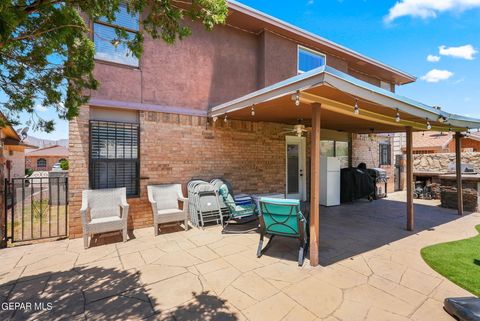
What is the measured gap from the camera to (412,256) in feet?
13.7

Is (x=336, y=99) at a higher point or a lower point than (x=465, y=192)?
higher

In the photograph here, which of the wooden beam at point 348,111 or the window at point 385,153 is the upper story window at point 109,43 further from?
the window at point 385,153

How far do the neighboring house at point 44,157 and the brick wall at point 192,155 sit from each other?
1463 inches

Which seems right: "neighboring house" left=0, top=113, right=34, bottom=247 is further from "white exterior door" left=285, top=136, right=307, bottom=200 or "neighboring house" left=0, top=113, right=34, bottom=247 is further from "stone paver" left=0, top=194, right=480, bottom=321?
"white exterior door" left=285, top=136, right=307, bottom=200

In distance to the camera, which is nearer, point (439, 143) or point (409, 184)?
point (409, 184)

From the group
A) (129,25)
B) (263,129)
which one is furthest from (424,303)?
(129,25)

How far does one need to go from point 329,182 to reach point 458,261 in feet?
15.1

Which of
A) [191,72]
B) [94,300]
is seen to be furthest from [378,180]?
[94,300]

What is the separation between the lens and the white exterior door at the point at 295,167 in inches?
340

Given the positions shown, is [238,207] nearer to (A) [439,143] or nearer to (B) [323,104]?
(B) [323,104]

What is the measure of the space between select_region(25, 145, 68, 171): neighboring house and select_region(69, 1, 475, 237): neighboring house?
122 feet

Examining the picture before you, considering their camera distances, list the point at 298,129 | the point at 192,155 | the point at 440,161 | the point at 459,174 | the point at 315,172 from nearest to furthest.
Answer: the point at 315,172, the point at 192,155, the point at 298,129, the point at 459,174, the point at 440,161

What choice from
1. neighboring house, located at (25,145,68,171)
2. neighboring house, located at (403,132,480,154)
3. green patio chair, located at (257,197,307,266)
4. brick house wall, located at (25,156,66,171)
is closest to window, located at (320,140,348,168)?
green patio chair, located at (257,197,307,266)

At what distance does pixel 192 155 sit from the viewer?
6.46m
